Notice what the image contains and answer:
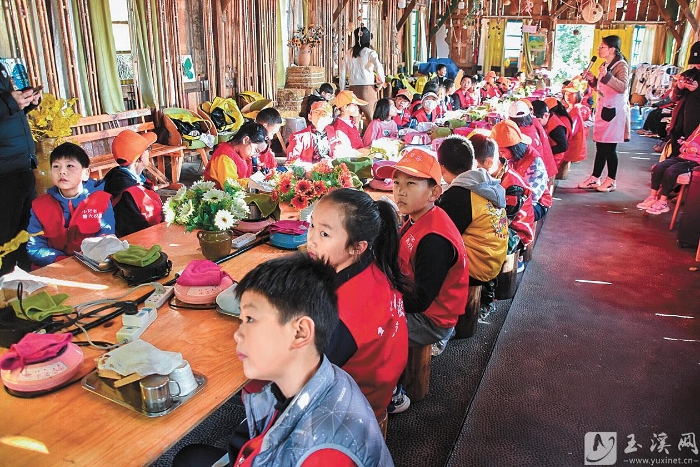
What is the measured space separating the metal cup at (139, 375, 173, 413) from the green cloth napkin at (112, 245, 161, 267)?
87cm

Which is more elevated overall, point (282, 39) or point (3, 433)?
point (282, 39)

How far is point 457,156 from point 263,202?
3.59 ft

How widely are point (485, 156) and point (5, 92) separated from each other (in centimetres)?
331

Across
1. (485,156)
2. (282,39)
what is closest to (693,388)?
(485,156)

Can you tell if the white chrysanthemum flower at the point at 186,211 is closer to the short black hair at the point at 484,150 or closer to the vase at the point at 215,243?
the vase at the point at 215,243

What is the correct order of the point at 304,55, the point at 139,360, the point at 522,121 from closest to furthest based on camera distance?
the point at 139,360 → the point at 522,121 → the point at 304,55

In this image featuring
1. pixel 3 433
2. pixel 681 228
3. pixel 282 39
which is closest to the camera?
pixel 3 433

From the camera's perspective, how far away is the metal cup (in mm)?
1395

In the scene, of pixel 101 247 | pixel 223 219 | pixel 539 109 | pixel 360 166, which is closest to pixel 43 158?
pixel 360 166

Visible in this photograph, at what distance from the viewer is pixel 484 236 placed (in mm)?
3051

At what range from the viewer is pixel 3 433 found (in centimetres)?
132

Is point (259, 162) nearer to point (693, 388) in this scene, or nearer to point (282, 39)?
point (693, 388)

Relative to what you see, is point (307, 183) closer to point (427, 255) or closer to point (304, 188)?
point (304, 188)

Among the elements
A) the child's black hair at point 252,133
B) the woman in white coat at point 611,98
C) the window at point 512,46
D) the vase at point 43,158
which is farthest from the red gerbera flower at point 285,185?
the window at point 512,46
